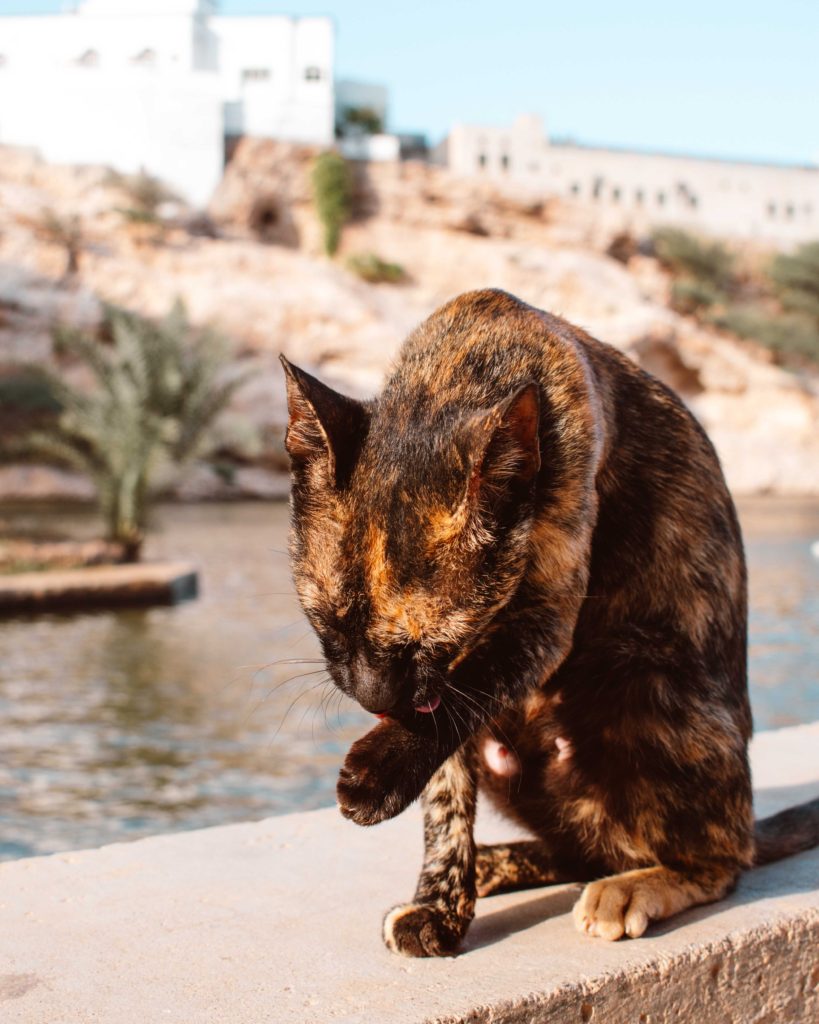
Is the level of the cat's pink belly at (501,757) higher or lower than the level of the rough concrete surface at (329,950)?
higher

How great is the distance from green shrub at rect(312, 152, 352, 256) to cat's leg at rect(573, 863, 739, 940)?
45.5 meters

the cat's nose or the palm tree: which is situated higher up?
the cat's nose

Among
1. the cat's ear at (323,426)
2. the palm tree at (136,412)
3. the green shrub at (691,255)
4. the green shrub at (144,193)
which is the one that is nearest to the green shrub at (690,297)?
the green shrub at (691,255)

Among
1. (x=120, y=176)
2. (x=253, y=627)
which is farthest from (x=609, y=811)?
(x=120, y=176)

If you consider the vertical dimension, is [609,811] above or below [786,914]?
above

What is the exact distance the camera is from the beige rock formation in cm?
3644

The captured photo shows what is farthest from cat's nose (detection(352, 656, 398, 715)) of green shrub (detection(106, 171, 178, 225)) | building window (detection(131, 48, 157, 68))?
building window (detection(131, 48, 157, 68))

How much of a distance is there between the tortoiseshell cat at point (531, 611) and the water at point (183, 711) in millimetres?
616

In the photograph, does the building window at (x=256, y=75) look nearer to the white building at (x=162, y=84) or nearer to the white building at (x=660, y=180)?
the white building at (x=162, y=84)

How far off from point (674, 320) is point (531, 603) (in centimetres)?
4261

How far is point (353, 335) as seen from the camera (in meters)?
38.1

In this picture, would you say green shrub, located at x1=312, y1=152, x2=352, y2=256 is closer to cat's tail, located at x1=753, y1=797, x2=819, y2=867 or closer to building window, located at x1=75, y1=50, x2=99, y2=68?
building window, located at x1=75, y1=50, x2=99, y2=68

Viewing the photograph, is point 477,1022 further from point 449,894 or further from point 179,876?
point 179,876

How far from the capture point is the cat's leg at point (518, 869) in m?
2.70
